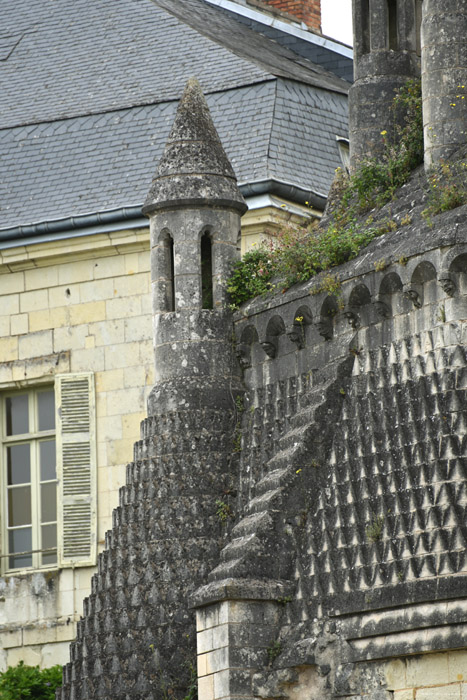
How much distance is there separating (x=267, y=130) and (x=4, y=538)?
533cm

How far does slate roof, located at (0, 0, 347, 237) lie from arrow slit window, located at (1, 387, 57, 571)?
202cm

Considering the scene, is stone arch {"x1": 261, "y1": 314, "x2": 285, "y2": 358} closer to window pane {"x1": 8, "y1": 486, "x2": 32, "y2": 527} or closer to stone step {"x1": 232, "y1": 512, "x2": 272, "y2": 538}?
stone step {"x1": 232, "y1": 512, "x2": 272, "y2": 538}

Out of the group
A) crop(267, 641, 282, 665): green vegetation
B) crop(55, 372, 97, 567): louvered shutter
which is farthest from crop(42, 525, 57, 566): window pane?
crop(267, 641, 282, 665): green vegetation

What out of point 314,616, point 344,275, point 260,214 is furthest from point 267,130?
point 314,616

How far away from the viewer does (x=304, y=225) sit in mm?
17328

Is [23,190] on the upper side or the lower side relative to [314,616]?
upper

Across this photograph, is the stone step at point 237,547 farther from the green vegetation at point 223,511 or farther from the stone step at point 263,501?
the green vegetation at point 223,511

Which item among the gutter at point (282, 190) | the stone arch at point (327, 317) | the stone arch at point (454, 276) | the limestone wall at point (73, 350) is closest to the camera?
the stone arch at point (454, 276)

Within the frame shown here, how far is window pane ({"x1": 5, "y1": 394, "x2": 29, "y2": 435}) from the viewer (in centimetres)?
2008

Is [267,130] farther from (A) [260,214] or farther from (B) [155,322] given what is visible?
(B) [155,322]

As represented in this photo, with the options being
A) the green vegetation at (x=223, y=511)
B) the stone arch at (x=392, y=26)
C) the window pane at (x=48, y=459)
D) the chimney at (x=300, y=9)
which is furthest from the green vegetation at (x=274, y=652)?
the chimney at (x=300, y=9)

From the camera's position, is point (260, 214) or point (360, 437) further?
point (260, 214)

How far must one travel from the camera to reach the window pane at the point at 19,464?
65.6ft

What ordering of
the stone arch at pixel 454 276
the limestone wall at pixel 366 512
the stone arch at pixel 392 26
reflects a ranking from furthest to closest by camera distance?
→ 1. the stone arch at pixel 392 26
2. the stone arch at pixel 454 276
3. the limestone wall at pixel 366 512
